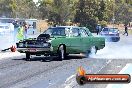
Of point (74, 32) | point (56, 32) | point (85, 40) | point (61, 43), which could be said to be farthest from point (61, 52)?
point (85, 40)

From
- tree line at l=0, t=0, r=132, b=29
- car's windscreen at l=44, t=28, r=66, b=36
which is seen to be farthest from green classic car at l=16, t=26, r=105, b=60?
tree line at l=0, t=0, r=132, b=29

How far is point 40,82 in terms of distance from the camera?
995 centimetres

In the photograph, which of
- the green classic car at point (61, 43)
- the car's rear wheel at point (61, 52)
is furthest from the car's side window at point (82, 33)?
the car's rear wheel at point (61, 52)

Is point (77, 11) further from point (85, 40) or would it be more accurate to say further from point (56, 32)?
point (56, 32)

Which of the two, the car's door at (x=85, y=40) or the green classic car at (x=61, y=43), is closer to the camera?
the green classic car at (x=61, y=43)

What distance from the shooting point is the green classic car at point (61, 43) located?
16734 mm

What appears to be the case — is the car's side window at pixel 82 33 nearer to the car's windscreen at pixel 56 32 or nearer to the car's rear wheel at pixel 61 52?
the car's windscreen at pixel 56 32

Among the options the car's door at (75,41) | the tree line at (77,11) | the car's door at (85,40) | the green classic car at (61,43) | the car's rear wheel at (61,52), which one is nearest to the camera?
the green classic car at (61,43)

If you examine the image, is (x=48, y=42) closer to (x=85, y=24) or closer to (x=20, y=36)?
(x=20, y=36)

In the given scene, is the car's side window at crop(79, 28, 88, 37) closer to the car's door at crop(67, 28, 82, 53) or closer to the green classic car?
the green classic car

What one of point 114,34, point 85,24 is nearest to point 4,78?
point 114,34

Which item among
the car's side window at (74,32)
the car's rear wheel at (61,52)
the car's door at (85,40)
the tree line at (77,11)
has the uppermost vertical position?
the tree line at (77,11)

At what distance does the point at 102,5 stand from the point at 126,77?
79004mm

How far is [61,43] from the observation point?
1717 centimetres
